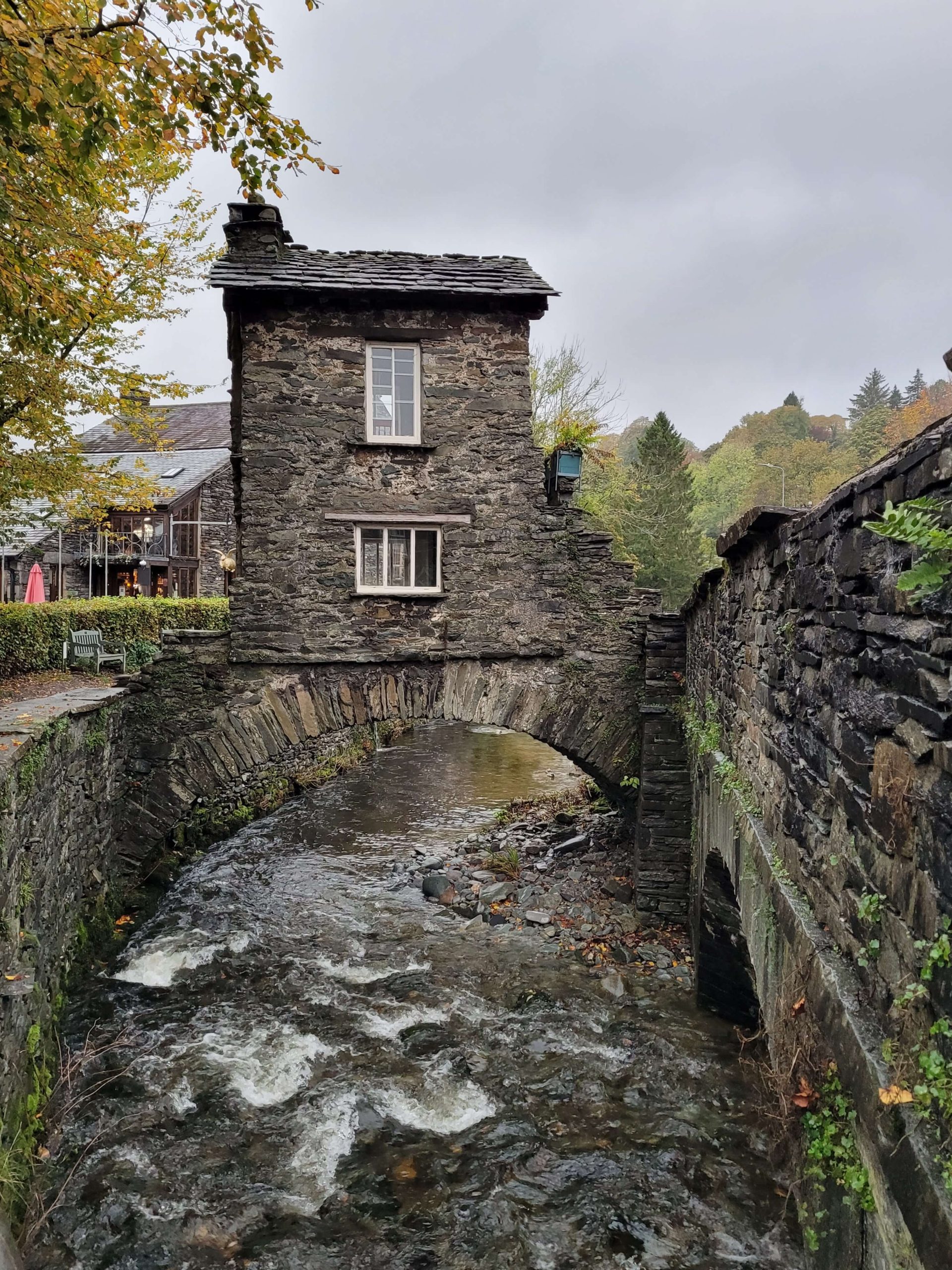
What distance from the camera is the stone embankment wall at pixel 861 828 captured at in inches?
76.6

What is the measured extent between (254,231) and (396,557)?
4891 millimetres

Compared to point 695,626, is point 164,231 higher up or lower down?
higher up

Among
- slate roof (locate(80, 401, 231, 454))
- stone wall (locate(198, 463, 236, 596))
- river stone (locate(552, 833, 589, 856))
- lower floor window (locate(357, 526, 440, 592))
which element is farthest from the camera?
slate roof (locate(80, 401, 231, 454))

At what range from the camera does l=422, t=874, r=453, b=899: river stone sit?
1076 cm

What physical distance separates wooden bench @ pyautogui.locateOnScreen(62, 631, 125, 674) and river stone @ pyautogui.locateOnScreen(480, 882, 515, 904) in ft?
27.2

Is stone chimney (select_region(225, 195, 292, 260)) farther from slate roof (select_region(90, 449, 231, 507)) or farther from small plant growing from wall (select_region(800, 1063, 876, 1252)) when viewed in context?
slate roof (select_region(90, 449, 231, 507))

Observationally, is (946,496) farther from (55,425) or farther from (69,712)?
(55,425)

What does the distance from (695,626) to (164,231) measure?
11140 millimetres

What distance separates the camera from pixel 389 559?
9.99m

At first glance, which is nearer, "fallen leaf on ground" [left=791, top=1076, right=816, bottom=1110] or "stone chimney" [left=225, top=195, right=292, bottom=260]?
"fallen leaf on ground" [left=791, top=1076, right=816, bottom=1110]

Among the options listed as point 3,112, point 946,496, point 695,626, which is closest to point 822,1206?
point 946,496

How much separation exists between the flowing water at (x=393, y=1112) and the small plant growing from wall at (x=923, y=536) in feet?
16.3

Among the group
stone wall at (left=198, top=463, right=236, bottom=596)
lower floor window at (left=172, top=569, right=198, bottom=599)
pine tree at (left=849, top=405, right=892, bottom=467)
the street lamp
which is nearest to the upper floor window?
the street lamp

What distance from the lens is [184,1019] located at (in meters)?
7.58
